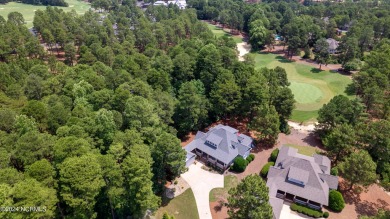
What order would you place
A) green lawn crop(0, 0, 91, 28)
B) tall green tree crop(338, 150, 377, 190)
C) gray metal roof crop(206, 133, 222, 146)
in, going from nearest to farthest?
tall green tree crop(338, 150, 377, 190) < gray metal roof crop(206, 133, 222, 146) < green lawn crop(0, 0, 91, 28)

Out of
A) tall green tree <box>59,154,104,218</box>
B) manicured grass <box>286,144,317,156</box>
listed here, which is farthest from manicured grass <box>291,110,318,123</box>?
tall green tree <box>59,154,104,218</box>

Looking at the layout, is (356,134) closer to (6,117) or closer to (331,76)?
(331,76)

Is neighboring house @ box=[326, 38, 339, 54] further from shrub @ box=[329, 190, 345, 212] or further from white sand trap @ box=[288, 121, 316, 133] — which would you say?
shrub @ box=[329, 190, 345, 212]

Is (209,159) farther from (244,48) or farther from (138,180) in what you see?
(244,48)

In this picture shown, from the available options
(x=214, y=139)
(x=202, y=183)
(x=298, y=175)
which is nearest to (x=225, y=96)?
(x=214, y=139)

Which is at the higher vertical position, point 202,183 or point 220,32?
point 220,32

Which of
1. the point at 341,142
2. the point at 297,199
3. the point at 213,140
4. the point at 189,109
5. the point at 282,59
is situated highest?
the point at 282,59

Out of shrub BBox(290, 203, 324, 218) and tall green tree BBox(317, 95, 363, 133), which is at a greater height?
→ tall green tree BBox(317, 95, 363, 133)
